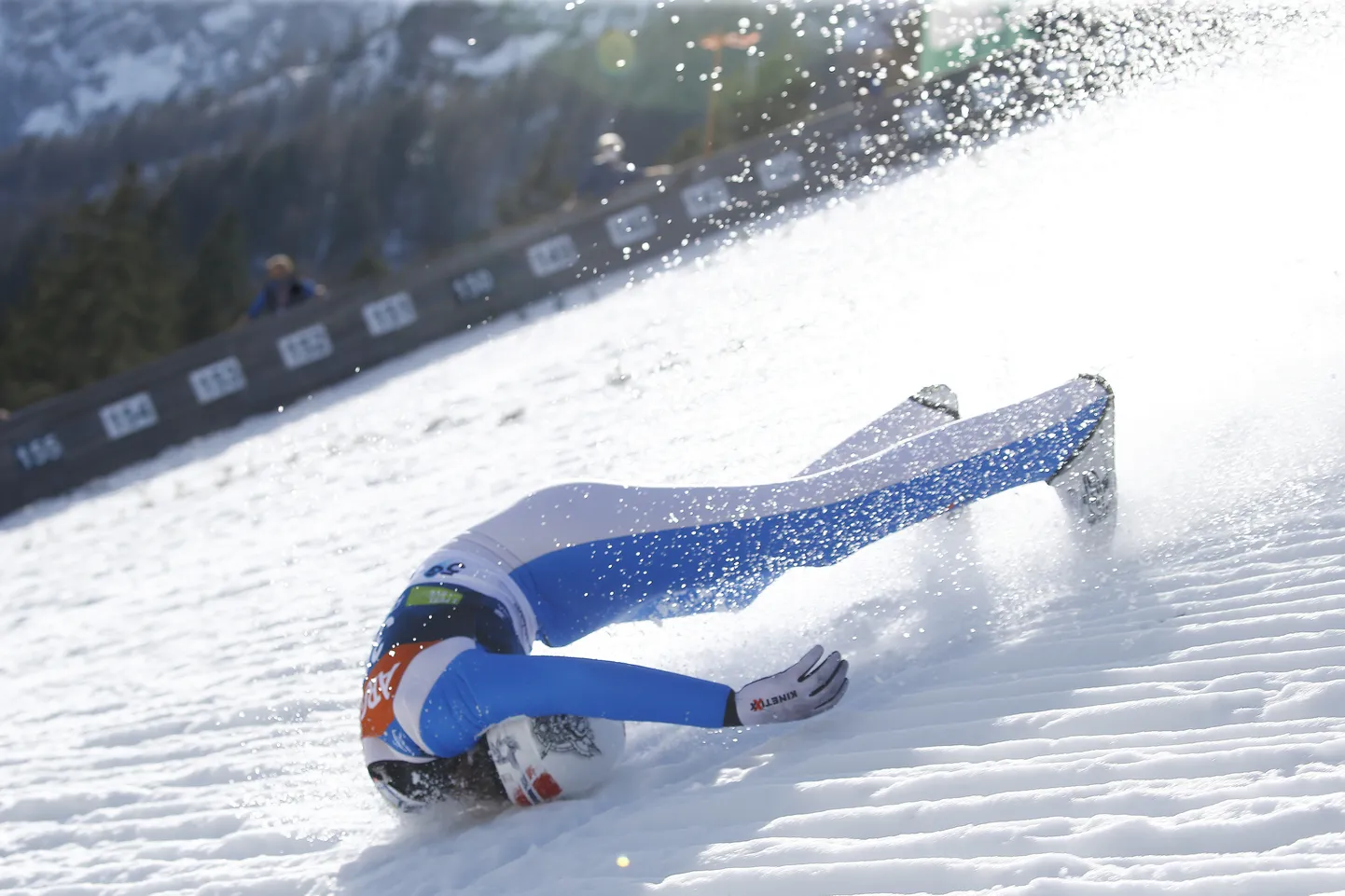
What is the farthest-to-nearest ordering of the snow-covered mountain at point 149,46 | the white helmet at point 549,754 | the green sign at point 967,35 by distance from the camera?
1. the snow-covered mountain at point 149,46
2. the green sign at point 967,35
3. the white helmet at point 549,754

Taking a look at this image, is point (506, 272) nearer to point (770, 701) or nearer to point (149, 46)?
point (770, 701)

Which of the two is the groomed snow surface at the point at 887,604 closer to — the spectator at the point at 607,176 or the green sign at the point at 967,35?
the green sign at the point at 967,35

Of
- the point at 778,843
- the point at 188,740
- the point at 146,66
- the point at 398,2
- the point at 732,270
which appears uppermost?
the point at 146,66

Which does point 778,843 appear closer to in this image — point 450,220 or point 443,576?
point 443,576

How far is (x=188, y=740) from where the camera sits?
4.88 m

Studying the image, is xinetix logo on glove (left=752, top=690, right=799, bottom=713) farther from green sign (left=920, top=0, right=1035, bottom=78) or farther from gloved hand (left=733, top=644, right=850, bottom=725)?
green sign (left=920, top=0, right=1035, bottom=78)

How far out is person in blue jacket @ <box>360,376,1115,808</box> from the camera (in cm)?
321

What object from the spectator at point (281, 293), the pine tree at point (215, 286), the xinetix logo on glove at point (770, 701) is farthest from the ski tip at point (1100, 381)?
the pine tree at point (215, 286)

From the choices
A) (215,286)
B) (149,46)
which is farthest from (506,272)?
(149,46)

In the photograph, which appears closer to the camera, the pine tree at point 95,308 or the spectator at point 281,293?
the spectator at point 281,293

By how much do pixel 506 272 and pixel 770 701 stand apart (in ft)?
28.7

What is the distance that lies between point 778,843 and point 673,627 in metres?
1.43

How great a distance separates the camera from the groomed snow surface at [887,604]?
2.66m

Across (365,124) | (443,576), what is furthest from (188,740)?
(365,124)
